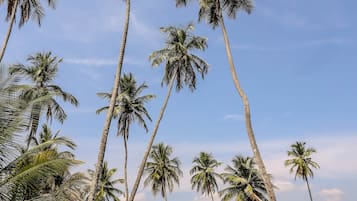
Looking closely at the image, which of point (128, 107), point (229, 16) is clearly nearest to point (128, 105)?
point (128, 107)

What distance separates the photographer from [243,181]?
39.2 metres

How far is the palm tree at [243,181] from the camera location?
130 feet

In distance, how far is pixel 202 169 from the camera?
46.0 m

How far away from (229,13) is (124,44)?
907cm

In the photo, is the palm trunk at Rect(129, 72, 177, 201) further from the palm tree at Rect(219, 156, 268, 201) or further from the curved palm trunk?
the palm tree at Rect(219, 156, 268, 201)

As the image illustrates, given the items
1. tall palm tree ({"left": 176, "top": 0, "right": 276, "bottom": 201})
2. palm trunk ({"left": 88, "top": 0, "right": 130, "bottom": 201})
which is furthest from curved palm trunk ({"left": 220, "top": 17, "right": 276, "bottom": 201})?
palm trunk ({"left": 88, "top": 0, "right": 130, "bottom": 201})

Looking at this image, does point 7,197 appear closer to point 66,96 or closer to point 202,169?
point 66,96

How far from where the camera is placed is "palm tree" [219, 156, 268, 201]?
3947 cm

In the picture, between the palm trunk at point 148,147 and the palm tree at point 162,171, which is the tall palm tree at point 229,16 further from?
the palm tree at point 162,171

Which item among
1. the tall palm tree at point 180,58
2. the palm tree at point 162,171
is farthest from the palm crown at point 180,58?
the palm tree at point 162,171

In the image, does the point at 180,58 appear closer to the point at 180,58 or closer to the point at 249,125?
the point at 180,58

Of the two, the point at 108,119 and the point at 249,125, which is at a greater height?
the point at 249,125

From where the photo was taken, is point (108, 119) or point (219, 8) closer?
point (108, 119)

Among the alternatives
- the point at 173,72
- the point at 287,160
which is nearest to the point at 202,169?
the point at 287,160
